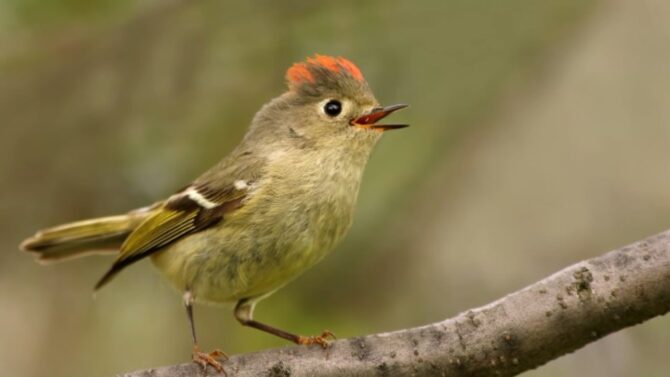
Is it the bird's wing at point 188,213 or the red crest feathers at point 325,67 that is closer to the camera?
the bird's wing at point 188,213

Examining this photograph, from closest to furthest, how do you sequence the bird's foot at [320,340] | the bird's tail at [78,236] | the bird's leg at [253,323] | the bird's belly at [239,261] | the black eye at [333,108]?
the bird's foot at [320,340] < the bird's leg at [253,323] < the bird's belly at [239,261] < the black eye at [333,108] < the bird's tail at [78,236]

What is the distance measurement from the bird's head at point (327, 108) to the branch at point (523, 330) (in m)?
1.19

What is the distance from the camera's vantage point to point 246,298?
389cm

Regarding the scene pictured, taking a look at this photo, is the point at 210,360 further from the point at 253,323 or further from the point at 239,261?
the point at 253,323

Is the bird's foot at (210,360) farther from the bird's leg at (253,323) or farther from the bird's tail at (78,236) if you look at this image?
the bird's tail at (78,236)

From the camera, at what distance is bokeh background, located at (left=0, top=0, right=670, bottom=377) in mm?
4801

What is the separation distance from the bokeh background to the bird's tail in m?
0.60

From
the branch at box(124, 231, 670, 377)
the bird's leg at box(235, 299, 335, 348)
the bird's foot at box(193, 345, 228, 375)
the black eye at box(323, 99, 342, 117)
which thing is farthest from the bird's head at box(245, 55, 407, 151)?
the branch at box(124, 231, 670, 377)

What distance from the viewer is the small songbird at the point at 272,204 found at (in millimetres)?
3619

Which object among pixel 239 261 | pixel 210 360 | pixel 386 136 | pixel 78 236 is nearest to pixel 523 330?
pixel 210 360

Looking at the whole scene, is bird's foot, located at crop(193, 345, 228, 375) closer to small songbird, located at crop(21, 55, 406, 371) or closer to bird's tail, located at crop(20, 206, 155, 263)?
small songbird, located at crop(21, 55, 406, 371)

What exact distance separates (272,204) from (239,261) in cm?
24

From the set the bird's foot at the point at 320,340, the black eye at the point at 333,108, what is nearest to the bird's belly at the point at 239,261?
the bird's foot at the point at 320,340

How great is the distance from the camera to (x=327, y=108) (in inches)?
161
